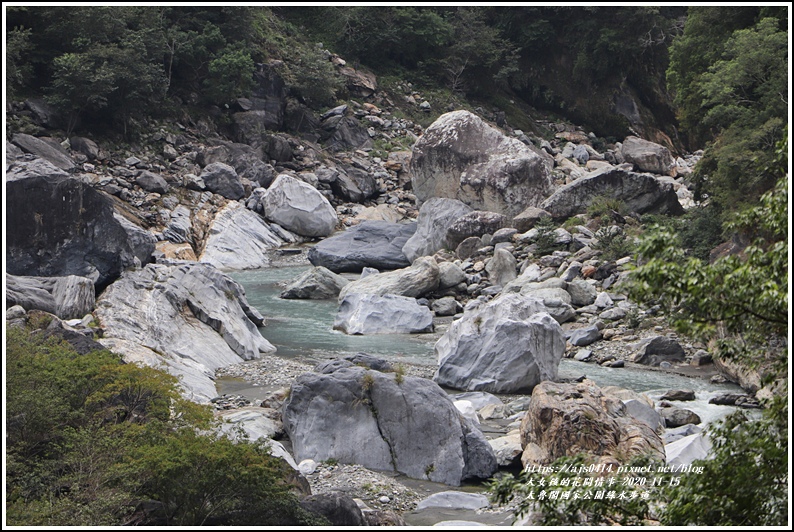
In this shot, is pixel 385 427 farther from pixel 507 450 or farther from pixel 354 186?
pixel 354 186

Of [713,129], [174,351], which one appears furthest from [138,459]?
[713,129]

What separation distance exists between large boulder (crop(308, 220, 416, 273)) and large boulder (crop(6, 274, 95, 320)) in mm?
11885

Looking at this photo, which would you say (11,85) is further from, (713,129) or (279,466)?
(279,466)

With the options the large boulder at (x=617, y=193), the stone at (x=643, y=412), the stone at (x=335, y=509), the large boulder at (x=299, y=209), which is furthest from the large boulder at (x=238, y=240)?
the stone at (x=335, y=509)

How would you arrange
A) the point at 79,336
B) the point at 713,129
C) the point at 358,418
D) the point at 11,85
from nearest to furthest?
the point at 358,418 → the point at 79,336 → the point at 713,129 → the point at 11,85

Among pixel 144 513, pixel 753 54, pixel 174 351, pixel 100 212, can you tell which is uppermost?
pixel 753 54

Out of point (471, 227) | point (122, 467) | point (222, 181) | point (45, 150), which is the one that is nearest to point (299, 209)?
point (222, 181)

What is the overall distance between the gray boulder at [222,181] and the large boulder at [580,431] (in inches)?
1003

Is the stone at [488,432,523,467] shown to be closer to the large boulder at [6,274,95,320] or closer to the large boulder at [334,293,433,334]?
the large boulder at [334,293,433,334]

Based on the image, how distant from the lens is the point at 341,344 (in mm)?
19891

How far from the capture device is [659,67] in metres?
54.4

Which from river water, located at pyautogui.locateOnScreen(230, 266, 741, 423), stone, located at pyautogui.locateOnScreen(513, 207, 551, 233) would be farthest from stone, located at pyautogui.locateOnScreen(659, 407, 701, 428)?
stone, located at pyautogui.locateOnScreen(513, 207, 551, 233)

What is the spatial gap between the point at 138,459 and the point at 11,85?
3019cm

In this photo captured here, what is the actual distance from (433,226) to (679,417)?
52.6 feet
